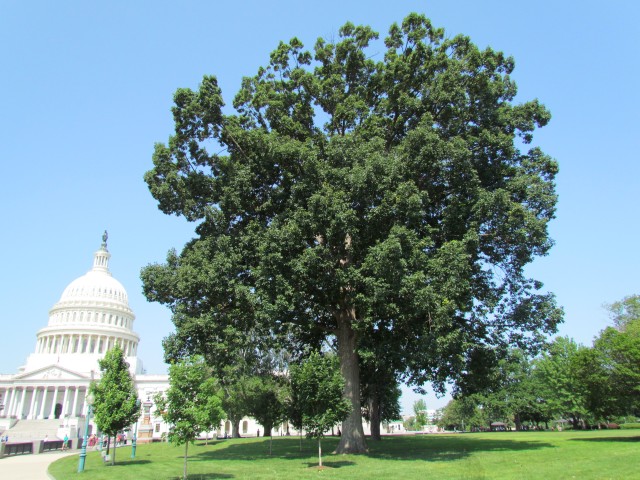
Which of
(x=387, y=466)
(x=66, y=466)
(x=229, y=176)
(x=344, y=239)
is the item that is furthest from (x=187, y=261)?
(x=387, y=466)

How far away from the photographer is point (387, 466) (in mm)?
18297

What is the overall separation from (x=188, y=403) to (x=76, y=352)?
354 ft

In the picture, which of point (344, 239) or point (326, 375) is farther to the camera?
point (344, 239)

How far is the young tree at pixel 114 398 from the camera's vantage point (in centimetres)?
2420

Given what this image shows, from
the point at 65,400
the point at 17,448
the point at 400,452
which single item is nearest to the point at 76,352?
the point at 65,400

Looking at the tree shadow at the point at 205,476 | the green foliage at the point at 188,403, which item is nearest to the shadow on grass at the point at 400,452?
the tree shadow at the point at 205,476

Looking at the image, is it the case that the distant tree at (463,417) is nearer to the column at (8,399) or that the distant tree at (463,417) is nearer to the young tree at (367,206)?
the young tree at (367,206)

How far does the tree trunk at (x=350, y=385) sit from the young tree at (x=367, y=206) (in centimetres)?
11

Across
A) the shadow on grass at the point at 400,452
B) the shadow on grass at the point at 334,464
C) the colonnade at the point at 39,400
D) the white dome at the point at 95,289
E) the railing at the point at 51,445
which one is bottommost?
the shadow on grass at the point at 400,452

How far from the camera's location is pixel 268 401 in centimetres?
3869

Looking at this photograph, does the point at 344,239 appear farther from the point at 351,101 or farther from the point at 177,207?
the point at 177,207

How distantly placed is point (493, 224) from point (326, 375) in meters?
11.0

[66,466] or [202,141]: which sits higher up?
[202,141]

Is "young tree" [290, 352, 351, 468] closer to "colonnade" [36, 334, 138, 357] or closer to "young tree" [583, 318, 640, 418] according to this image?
"young tree" [583, 318, 640, 418]
